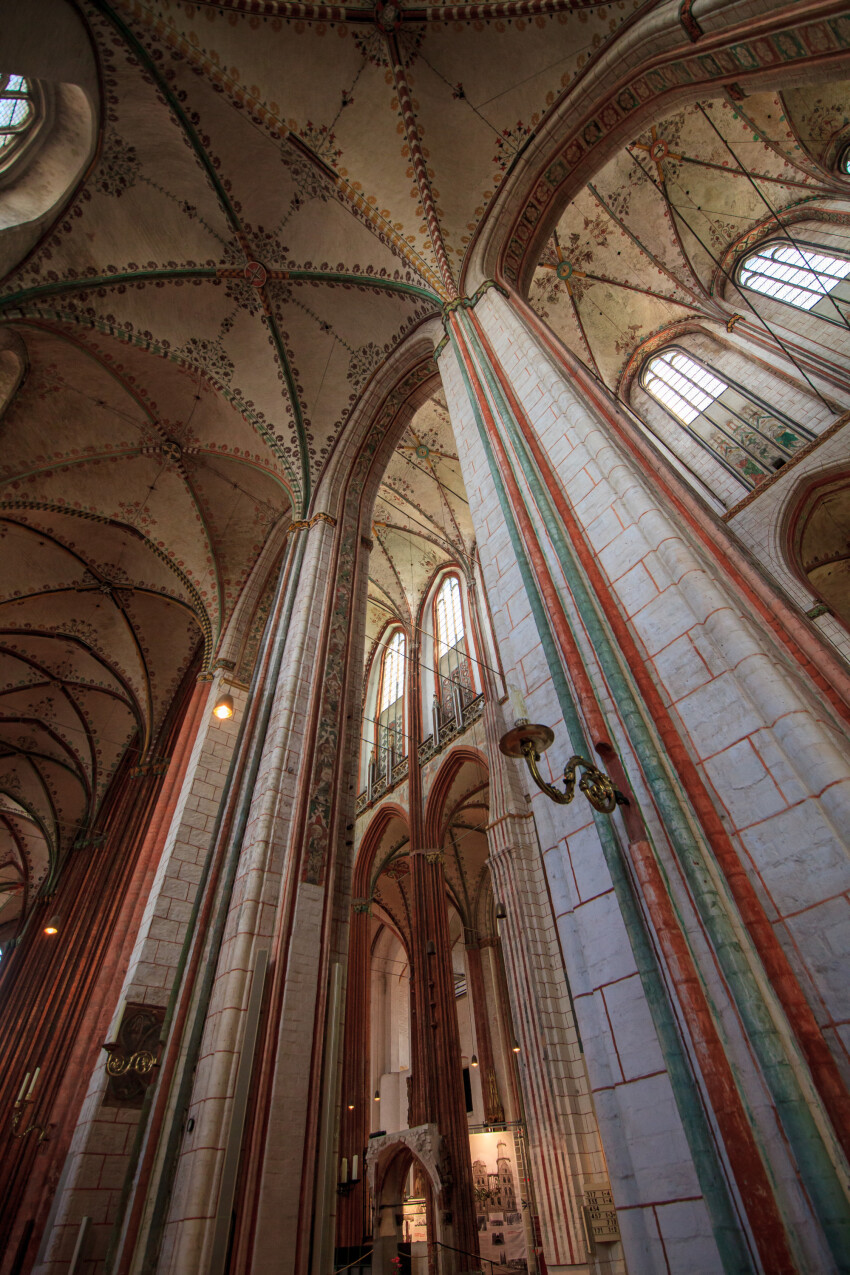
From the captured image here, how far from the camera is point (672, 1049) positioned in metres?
1.67

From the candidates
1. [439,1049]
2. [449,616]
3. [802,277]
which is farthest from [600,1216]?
[802,277]

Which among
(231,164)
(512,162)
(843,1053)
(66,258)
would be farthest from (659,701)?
(66,258)

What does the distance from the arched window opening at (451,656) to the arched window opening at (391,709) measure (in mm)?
1104

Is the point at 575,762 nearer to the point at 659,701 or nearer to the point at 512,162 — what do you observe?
the point at 659,701

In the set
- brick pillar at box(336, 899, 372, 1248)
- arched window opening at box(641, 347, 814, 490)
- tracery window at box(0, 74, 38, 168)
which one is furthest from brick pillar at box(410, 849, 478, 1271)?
tracery window at box(0, 74, 38, 168)

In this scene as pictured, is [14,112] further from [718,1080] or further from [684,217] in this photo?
[718,1080]

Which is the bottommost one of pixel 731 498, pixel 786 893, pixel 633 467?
pixel 786 893

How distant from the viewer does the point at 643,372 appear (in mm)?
12016

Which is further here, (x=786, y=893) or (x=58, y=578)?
(x=58, y=578)

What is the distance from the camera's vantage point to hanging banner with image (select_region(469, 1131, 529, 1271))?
1171 centimetres

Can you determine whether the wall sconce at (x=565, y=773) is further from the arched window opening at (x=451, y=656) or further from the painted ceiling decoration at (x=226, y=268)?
the arched window opening at (x=451, y=656)

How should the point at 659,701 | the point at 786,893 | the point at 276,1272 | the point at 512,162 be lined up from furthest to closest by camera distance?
the point at 512,162
the point at 276,1272
the point at 659,701
the point at 786,893

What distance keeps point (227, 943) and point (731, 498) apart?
9.00 metres

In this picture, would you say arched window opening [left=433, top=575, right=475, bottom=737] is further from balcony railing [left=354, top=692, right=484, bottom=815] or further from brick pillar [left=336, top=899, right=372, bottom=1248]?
brick pillar [left=336, top=899, right=372, bottom=1248]
